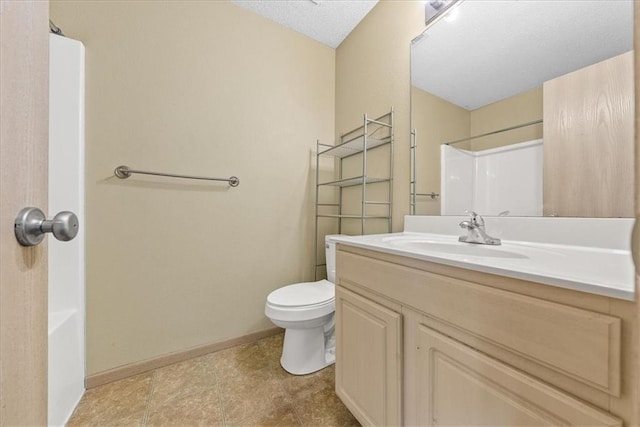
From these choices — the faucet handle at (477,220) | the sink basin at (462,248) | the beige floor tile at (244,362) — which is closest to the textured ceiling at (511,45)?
the faucet handle at (477,220)

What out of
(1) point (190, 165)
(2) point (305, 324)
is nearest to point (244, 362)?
(2) point (305, 324)

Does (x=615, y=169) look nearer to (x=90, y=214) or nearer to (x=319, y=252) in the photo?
(x=319, y=252)

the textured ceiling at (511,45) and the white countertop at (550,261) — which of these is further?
the textured ceiling at (511,45)

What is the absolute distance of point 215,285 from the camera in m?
1.56

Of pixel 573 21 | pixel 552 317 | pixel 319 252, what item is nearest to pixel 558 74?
pixel 573 21

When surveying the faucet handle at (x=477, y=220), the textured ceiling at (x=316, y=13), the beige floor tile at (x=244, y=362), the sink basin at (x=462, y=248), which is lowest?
the beige floor tile at (x=244, y=362)

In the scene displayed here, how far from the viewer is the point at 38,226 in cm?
33

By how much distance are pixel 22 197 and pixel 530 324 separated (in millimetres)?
874

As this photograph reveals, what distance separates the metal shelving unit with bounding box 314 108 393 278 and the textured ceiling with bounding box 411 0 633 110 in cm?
33

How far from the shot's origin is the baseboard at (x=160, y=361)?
1.24 meters

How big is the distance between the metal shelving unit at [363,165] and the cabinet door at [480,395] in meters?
0.91

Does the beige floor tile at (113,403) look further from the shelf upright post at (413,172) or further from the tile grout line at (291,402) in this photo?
the shelf upright post at (413,172)

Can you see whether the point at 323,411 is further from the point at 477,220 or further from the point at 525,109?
the point at 525,109

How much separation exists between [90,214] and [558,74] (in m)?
2.16
